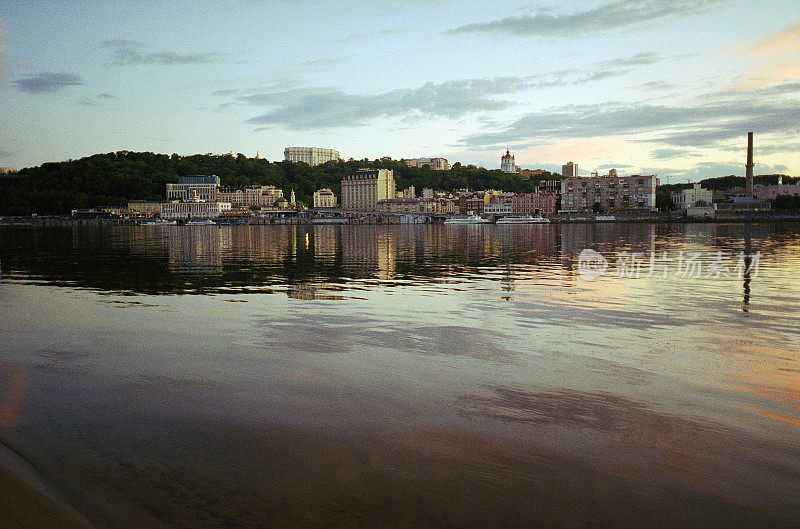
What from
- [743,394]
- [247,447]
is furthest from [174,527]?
[743,394]

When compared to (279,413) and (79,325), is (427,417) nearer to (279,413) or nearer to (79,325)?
(279,413)

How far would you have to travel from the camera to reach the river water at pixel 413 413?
5531 mm

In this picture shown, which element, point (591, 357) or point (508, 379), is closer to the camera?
point (508, 379)

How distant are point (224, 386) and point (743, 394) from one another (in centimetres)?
792

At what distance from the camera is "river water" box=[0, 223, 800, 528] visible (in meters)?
5.53

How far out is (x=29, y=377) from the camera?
995 centimetres

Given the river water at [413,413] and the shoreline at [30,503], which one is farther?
the river water at [413,413]

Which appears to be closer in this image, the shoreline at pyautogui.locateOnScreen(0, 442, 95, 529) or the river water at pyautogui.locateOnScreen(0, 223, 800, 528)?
the shoreline at pyautogui.locateOnScreen(0, 442, 95, 529)

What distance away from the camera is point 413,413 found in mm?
7852

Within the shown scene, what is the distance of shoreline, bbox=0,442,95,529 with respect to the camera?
5172 mm

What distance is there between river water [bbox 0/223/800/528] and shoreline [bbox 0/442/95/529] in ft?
0.46

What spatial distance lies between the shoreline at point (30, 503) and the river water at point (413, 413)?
14 centimetres

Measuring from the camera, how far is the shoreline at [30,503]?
517 cm

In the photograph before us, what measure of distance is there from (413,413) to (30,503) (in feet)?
14.5
